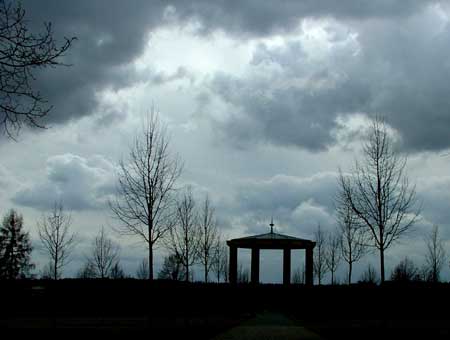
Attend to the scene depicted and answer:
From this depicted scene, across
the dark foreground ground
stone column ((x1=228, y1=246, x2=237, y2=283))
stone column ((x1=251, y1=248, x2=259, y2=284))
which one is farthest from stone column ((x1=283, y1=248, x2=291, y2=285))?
the dark foreground ground

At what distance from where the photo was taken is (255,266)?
127 feet

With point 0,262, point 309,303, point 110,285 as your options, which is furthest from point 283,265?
point 0,262

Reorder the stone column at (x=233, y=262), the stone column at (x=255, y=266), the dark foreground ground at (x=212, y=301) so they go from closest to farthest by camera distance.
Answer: the dark foreground ground at (x=212, y=301) < the stone column at (x=255, y=266) < the stone column at (x=233, y=262)

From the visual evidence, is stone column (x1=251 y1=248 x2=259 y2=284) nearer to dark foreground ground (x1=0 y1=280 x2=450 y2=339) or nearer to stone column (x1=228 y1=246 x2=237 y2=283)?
stone column (x1=228 y1=246 x2=237 y2=283)

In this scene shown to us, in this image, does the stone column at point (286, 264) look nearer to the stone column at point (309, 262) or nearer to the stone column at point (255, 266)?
the stone column at point (309, 262)

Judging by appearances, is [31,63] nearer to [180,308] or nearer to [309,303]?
[180,308]

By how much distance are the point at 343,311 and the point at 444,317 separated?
4.73 metres

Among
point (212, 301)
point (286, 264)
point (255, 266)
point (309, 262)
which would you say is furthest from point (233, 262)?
point (212, 301)

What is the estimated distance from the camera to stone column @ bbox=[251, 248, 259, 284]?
125ft

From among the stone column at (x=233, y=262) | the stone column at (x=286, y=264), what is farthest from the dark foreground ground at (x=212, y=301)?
the stone column at (x=233, y=262)

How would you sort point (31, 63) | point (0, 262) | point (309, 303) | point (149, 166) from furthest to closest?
point (0, 262) → point (309, 303) → point (149, 166) → point (31, 63)

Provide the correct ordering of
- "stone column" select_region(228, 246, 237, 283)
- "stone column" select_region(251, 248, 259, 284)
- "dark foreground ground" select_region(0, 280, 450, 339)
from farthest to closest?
"stone column" select_region(228, 246, 237, 283) → "stone column" select_region(251, 248, 259, 284) → "dark foreground ground" select_region(0, 280, 450, 339)

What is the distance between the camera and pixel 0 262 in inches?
2089

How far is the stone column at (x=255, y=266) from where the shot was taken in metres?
Answer: 38.0
